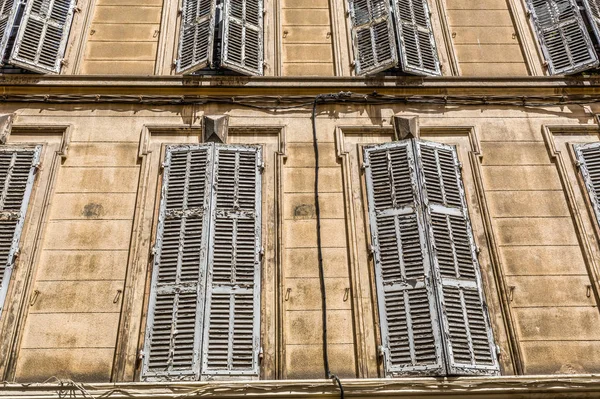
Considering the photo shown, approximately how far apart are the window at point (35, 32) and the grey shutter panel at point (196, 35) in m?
1.94

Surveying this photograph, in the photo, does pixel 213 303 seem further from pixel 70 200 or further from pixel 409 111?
pixel 409 111

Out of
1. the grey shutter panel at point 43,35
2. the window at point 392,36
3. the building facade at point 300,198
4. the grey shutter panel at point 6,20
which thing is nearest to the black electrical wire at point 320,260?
the building facade at point 300,198

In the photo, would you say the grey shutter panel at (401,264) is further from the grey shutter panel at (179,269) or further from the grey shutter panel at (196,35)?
the grey shutter panel at (196,35)

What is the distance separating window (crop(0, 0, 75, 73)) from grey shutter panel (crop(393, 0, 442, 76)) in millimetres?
5624

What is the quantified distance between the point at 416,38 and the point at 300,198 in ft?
12.5

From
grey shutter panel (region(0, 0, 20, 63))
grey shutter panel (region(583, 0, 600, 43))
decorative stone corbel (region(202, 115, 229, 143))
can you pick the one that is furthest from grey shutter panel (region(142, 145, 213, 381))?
grey shutter panel (region(583, 0, 600, 43))

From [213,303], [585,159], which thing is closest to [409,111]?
[585,159]

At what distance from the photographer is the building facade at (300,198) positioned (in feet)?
26.7

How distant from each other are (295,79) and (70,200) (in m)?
3.94

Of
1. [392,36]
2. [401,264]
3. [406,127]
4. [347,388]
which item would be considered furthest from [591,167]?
[347,388]

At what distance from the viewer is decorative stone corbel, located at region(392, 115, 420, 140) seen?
10125 millimetres

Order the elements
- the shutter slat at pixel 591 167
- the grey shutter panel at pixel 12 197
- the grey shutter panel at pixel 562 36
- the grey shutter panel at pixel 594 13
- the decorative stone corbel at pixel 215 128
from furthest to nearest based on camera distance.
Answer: the grey shutter panel at pixel 594 13, the grey shutter panel at pixel 562 36, the decorative stone corbel at pixel 215 128, the shutter slat at pixel 591 167, the grey shutter panel at pixel 12 197

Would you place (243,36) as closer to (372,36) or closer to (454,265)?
(372,36)

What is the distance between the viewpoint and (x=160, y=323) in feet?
27.2
